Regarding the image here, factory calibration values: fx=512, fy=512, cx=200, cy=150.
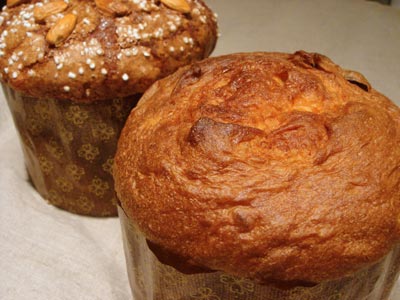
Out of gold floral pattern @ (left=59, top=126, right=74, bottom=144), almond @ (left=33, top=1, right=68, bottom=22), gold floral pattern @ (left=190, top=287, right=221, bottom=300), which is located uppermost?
almond @ (left=33, top=1, right=68, bottom=22)

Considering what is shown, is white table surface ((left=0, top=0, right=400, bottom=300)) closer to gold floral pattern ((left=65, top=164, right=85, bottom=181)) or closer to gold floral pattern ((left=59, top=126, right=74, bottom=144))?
gold floral pattern ((left=65, top=164, right=85, bottom=181))

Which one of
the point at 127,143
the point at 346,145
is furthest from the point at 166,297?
the point at 346,145

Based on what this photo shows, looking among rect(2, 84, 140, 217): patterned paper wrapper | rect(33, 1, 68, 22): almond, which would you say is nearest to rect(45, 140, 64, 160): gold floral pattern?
rect(2, 84, 140, 217): patterned paper wrapper

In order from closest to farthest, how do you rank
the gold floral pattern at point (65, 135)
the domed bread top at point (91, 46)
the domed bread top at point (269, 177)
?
the domed bread top at point (269, 177)
the domed bread top at point (91, 46)
the gold floral pattern at point (65, 135)

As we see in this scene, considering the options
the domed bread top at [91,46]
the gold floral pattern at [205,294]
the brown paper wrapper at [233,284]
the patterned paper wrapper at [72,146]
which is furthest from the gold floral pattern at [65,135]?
the gold floral pattern at [205,294]

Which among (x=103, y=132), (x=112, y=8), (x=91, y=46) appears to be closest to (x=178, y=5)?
(x=112, y=8)

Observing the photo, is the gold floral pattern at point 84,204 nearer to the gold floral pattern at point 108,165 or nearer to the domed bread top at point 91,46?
the gold floral pattern at point 108,165
